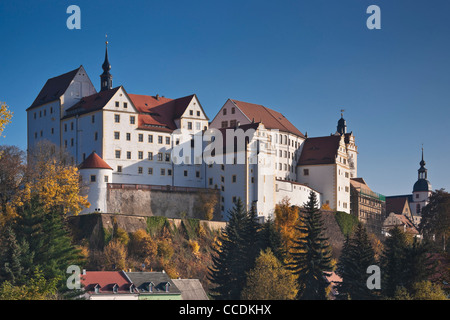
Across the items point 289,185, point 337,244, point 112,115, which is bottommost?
point 337,244

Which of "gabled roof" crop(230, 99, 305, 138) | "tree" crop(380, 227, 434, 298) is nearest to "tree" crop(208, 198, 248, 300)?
"tree" crop(380, 227, 434, 298)

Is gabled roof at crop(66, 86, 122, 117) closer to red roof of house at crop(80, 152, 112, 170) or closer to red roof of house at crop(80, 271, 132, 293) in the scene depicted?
red roof of house at crop(80, 152, 112, 170)

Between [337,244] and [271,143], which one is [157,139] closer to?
[271,143]

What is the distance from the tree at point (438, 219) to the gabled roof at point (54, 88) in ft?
165

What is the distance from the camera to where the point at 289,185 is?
91250 mm

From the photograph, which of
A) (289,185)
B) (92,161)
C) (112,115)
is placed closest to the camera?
(92,161)

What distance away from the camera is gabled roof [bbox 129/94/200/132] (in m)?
88.2

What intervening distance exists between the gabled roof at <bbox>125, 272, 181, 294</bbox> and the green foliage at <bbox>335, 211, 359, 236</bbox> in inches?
1214

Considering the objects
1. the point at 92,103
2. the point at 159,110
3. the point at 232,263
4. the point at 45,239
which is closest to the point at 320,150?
the point at 159,110

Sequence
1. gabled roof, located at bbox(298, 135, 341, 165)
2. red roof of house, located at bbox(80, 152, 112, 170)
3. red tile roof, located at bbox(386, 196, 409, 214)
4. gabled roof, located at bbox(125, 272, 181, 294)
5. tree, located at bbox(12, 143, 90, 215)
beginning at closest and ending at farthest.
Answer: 1. gabled roof, located at bbox(125, 272, 181, 294)
2. tree, located at bbox(12, 143, 90, 215)
3. red roof of house, located at bbox(80, 152, 112, 170)
4. gabled roof, located at bbox(298, 135, 341, 165)
5. red tile roof, located at bbox(386, 196, 409, 214)

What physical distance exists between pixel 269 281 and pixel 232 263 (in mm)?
6248
